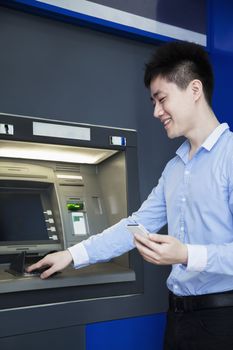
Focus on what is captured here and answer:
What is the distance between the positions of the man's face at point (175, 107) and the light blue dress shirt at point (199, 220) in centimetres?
12

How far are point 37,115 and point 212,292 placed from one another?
115cm

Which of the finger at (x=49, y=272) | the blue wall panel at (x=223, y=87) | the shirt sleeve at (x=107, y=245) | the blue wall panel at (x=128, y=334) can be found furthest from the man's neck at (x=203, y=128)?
the blue wall panel at (x=128, y=334)

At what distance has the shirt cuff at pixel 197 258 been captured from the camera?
57.0 inches

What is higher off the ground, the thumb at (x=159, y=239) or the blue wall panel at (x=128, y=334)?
the thumb at (x=159, y=239)

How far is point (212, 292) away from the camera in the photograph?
1653 millimetres

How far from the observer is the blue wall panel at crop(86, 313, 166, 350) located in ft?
6.67

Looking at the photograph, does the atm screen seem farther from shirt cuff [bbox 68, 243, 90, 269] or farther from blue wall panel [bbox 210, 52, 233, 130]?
blue wall panel [bbox 210, 52, 233, 130]

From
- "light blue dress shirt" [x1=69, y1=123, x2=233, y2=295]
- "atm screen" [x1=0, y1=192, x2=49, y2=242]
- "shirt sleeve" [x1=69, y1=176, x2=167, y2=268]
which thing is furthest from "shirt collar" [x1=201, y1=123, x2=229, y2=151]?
Result: "atm screen" [x1=0, y1=192, x2=49, y2=242]

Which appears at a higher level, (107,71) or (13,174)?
(107,71)

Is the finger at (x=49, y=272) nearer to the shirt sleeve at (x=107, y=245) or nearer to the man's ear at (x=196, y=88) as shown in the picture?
the shirt sleeve at (x=107, y=245)

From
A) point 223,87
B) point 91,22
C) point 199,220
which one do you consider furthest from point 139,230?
point 223,87

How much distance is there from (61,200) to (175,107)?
860 mm

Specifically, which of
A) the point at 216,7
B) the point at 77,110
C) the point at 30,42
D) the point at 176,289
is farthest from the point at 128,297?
the point at 216,7

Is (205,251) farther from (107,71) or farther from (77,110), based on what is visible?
(107,71)
